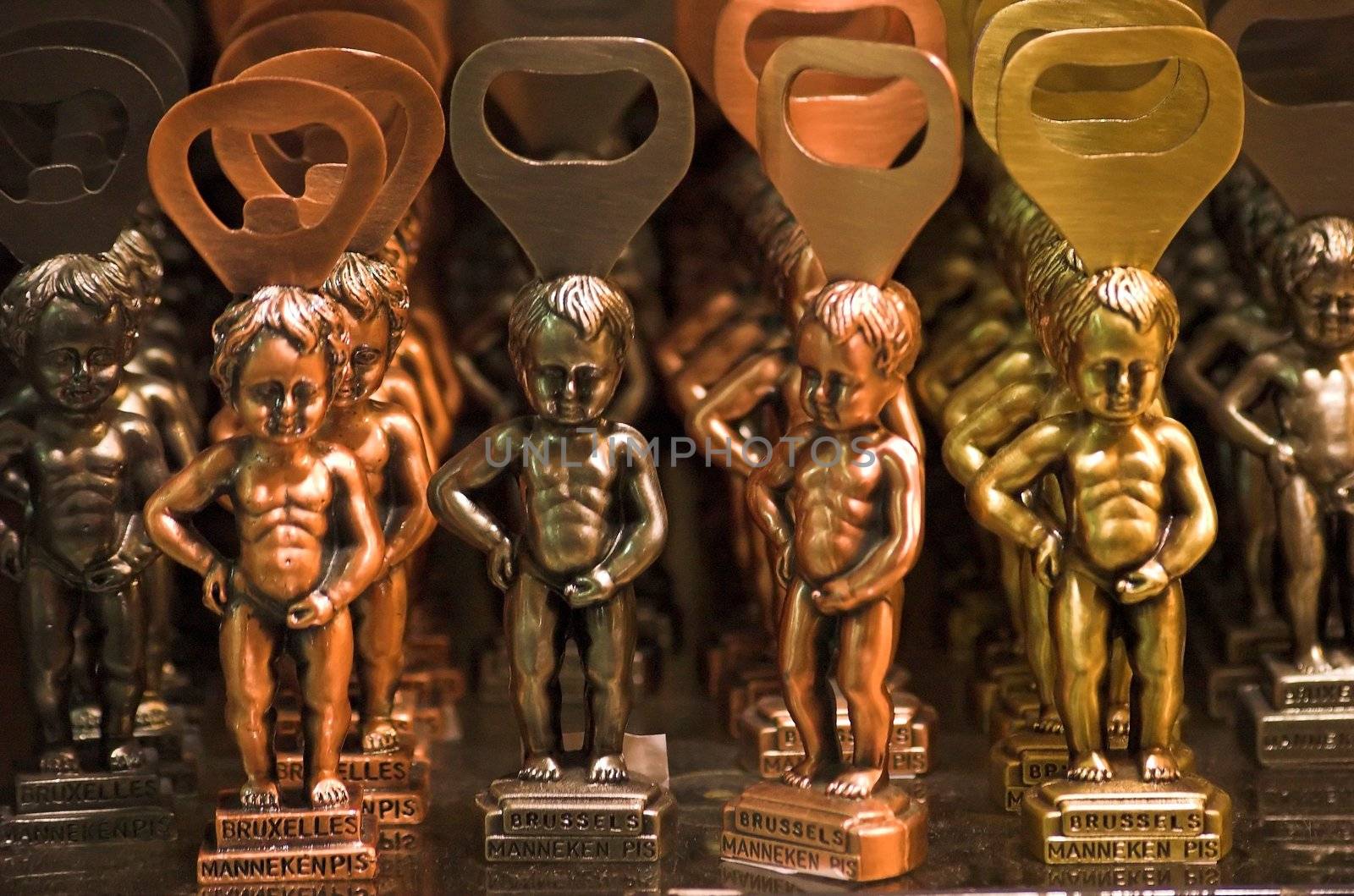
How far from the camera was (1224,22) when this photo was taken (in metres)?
1.61

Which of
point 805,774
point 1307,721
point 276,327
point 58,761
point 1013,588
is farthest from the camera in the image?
point 1013,588

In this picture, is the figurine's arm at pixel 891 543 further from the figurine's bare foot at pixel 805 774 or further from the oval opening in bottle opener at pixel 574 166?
the oval opening in bottle opener at pixel 574 166

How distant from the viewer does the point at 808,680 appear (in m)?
1.47

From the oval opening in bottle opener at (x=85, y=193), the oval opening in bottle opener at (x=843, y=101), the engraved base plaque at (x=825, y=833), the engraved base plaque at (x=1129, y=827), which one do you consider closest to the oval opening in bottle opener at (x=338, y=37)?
the oval opening in bottle opener at (x=85, y=193)

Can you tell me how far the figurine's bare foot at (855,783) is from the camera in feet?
4.75

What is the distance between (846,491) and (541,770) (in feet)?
1.04

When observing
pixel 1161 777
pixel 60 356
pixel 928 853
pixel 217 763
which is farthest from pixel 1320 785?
pixel 60 356

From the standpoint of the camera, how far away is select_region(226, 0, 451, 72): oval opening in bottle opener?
5.82 feet

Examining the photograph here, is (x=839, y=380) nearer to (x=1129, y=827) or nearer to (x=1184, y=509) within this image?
(x=1184, y=509)

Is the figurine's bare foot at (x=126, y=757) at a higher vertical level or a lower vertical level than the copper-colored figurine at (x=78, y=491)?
lower

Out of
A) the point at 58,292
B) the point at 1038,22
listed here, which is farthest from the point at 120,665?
the point at 1038,22

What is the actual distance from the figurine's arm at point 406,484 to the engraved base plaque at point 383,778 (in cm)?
16

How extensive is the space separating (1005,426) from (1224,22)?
0.38m

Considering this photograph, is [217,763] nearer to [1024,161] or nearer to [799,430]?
[799,430]
